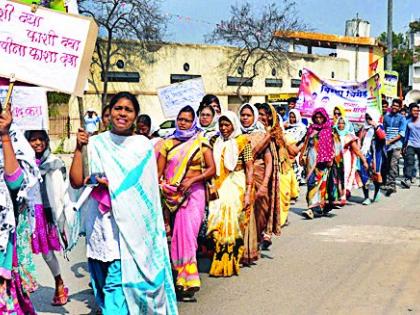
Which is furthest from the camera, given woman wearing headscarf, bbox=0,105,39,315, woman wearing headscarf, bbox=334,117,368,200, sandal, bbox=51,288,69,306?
woman wearing headscarf, bbox=334,117,368,200

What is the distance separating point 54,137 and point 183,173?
61.2 feet

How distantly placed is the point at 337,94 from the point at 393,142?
5.11 feet

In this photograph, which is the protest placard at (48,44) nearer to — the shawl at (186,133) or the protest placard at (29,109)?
the protest placard at (29,109)

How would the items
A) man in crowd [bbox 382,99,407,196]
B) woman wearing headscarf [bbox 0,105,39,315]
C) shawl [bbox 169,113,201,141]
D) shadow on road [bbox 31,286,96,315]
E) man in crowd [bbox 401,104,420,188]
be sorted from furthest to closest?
1. man in crowd [bbox 401,104,420,188]
2. man in crowd [bbox 382,99,407,196]
3. shawl [bbox 169,113,201,141]
4. shadow on road [bbox 31,286,96,315]
5. woman wearing headscarf [bbox 0,105,39,315]

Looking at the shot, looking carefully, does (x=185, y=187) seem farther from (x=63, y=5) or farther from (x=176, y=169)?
(x=63, y=5)

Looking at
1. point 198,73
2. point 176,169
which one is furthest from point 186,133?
point 198,73

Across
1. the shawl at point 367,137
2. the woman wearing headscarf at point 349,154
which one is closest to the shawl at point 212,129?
the woman wearing headscarf at point 349,154

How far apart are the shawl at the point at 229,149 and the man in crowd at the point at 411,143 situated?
8.12m

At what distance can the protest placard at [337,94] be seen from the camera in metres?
13.7

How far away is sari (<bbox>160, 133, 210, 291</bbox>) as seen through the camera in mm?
5473

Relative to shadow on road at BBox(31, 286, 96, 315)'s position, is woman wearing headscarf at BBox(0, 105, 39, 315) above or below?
above

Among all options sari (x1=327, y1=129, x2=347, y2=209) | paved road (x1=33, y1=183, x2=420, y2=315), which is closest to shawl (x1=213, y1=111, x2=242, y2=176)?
paved road (x1=33, y1=183, x2=420, y2=315)

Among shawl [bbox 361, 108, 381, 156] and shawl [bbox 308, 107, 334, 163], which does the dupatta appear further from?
shawl [bbox 361, 108, 381, 156]

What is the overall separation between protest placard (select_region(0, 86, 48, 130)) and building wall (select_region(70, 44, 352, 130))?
18.0 metres
